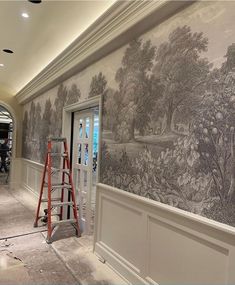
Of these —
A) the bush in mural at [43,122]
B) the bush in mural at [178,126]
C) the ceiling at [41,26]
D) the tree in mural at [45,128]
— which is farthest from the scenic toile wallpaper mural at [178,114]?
the tree in mural at [45,128]

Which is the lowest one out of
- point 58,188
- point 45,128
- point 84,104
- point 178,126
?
point 58,188

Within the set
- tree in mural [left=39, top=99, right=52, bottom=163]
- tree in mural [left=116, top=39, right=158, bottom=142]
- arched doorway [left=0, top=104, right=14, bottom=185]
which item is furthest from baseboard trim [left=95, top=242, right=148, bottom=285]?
arched doorway [left=0, top=104, right=14, bottom=185]

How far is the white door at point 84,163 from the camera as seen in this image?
362 cm

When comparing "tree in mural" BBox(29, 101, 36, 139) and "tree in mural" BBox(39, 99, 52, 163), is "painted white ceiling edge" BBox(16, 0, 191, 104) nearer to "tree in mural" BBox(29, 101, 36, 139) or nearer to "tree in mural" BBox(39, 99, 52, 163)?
"tree in mural" BBox(39, 99, 52, 163)

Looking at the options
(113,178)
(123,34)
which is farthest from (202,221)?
(123,34)

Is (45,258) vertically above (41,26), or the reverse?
(41,26)

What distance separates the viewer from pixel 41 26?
10.3ft

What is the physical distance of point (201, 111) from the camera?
1.75 m

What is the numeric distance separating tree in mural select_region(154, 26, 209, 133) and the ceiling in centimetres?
99

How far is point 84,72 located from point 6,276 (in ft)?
9.30

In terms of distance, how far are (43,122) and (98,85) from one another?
8.53 feet

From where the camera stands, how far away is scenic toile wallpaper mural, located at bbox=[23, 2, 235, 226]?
1623mm

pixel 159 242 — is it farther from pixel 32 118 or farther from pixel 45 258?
pixel 32 118

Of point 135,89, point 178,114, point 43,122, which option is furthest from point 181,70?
point 43,122
